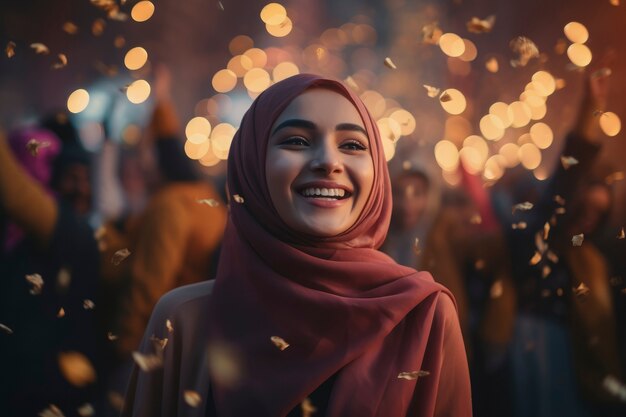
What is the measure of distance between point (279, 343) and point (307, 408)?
0.18m

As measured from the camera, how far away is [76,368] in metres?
3.22

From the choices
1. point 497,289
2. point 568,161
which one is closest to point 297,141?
point 568,161

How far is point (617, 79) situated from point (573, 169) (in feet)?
13.1

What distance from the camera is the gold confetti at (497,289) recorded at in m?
3.68

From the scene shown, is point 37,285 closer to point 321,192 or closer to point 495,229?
point 321,192

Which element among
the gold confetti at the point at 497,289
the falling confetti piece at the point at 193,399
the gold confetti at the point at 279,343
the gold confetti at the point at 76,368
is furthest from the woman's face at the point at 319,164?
the gold confetti at the point at 497,289

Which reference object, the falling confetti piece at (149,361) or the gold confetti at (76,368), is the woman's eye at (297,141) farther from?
the gold confetti at (76,368)

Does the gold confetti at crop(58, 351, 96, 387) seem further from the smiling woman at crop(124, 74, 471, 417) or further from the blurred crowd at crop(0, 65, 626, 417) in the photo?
the smiling woman at crop(124, 74, 471, 417)

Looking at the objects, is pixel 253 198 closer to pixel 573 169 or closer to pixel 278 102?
pixel 278 102

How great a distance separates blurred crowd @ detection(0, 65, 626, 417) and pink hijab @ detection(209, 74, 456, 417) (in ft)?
3.80

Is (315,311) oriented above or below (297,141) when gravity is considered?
below

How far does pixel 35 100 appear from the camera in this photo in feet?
32.1

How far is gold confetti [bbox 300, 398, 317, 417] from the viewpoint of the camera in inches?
65.7

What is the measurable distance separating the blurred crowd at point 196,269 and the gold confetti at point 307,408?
1468 mm
